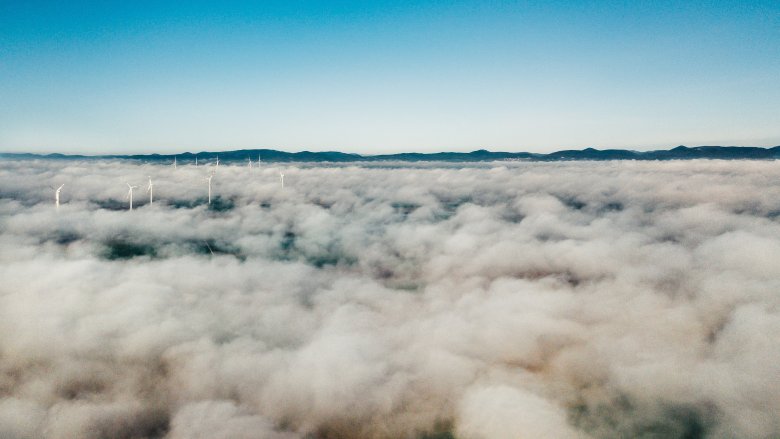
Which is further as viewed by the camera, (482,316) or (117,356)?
(482,316)

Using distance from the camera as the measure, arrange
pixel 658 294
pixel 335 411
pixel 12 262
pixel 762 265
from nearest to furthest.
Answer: pixel 335 411, pixel 658 294, pixel 762 265, pixel 12 262

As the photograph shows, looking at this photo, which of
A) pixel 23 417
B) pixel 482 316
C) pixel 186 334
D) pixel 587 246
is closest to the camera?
pixel 23 417

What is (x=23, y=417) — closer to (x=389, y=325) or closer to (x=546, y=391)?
(x=389, y=325)

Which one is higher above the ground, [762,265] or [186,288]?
[762,265]

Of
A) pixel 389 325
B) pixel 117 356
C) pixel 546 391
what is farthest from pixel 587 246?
pixel 117 356

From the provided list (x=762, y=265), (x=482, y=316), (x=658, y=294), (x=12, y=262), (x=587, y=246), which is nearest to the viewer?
(x=482, y=316)

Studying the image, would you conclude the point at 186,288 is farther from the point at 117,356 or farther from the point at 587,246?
the point at 587,246

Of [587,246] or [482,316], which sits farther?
[587,246]

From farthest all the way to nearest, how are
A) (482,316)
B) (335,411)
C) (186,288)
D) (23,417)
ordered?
(186,288), (482,316), (335,411), (23,417)

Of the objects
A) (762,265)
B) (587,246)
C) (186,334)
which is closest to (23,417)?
(186,334)
